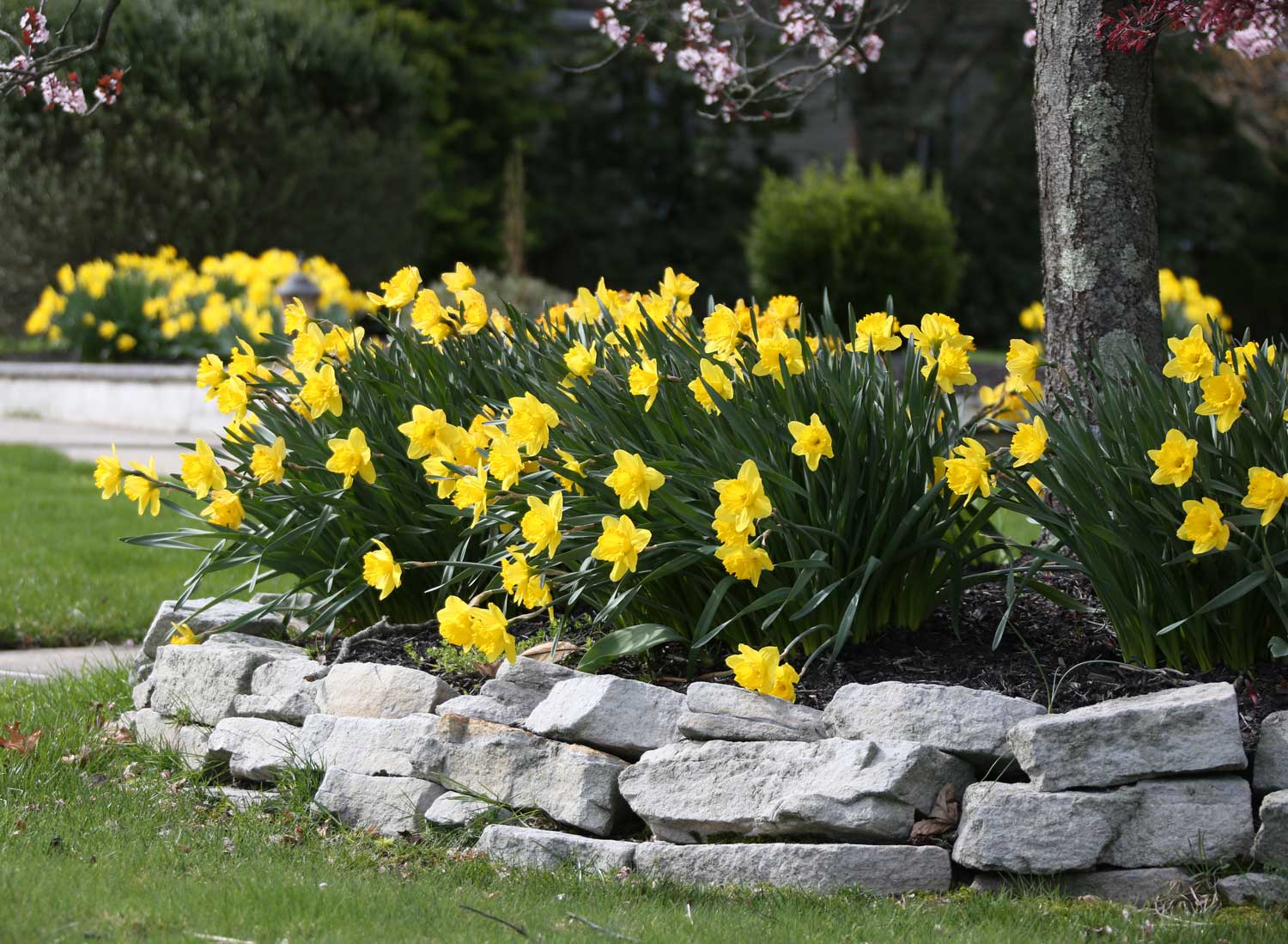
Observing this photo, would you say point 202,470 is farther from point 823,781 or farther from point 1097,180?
point 1097,180

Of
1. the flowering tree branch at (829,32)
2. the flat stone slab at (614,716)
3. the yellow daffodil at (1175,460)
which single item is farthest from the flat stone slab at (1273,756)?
the flowering tree branch at (829,32)

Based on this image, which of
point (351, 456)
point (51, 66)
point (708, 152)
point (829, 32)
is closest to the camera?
point (351, 456)

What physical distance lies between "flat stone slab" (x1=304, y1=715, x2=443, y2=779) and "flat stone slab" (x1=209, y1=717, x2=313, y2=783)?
73mm

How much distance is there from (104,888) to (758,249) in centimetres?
1261

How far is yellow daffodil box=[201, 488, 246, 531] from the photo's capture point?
4.15 meters

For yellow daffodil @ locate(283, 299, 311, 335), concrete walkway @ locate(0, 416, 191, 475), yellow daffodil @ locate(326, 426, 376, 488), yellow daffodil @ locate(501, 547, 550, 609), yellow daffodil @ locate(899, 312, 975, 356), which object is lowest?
concrete walkway @ locate(0, 416, 191, 475)

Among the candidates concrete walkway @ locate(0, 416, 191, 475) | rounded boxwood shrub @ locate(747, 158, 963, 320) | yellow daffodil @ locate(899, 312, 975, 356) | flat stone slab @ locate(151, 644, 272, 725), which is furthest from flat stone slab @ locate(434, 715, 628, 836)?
rounded boxwood shrub @ locate(747, 158, 963, 320)

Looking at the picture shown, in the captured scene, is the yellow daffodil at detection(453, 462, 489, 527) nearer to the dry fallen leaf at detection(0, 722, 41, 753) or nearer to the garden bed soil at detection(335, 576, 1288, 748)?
the garden bed soil at detection(335, 576, 1288, 748)

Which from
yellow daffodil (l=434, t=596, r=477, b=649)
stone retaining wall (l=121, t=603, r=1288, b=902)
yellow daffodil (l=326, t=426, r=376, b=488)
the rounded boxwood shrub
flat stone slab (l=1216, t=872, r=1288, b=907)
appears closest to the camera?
flat stone slab (l=1216, t=872, r=1288, b=907)

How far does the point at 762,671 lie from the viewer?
3400mm

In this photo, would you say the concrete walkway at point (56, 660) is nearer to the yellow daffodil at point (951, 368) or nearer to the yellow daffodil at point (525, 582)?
the yellow daffodil at point (525, 582)

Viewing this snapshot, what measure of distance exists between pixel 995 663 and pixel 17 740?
2522mm

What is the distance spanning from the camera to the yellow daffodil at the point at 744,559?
3.41m

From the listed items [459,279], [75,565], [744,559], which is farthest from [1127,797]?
[75,565]
